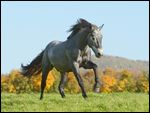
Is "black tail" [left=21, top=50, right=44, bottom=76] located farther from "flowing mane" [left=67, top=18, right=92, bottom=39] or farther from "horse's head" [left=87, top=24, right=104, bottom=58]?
"horse's head" [left=87, top=24, right=104, bottom=58]

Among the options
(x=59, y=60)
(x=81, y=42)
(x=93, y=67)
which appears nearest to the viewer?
(x=81, y=42)

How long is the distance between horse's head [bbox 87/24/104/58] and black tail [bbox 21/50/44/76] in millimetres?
3995

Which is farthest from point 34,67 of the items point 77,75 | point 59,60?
point 77,75

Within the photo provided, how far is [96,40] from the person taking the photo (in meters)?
16.4

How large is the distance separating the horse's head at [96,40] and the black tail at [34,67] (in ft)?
13.1

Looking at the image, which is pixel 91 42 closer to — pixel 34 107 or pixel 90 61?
pixel 90 61

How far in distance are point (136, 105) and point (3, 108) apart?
12.0 feet

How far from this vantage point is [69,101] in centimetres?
1588

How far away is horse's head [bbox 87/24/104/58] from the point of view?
16408 millimetres

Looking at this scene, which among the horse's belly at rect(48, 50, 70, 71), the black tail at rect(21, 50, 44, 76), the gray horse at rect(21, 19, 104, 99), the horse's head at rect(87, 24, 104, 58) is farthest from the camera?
the black tail at rect(21, 50, 44, 76)

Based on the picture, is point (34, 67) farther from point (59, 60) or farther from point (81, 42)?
point (81, 42)

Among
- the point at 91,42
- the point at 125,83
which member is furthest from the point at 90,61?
the point at 125,83

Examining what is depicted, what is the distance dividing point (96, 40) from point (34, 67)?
5.12 metres

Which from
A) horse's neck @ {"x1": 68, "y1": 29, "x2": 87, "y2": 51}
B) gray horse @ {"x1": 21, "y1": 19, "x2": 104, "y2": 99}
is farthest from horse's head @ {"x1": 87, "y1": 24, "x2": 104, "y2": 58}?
horse's neck @ {"x1": 68, "y1": 29, "x2": 87, "y2": 51}
